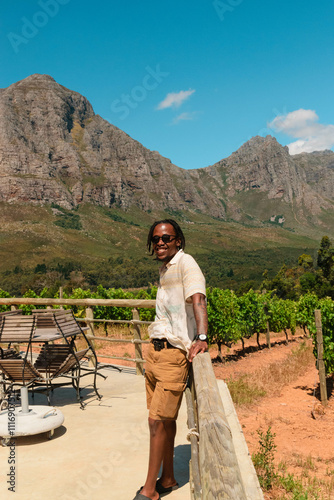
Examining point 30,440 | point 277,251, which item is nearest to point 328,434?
point 30,440

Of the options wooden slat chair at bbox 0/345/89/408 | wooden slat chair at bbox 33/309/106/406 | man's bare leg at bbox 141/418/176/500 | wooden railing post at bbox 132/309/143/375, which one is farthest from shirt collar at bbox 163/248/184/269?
wooden railing post at bbox 132/309/143/375

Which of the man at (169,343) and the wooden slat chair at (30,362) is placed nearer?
the man at (169,343)

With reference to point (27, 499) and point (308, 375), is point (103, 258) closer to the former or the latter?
point (308, 375)

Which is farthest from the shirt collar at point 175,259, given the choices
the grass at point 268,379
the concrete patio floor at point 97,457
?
the grass at point 268,379

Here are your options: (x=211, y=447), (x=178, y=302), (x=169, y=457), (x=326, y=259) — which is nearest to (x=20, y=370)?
(x=169, y=457)

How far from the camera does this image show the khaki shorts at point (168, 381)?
229cm

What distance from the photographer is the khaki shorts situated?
7.51ft

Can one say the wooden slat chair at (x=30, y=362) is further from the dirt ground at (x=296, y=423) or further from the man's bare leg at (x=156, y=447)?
the dirt ground at (x=296, y=423)

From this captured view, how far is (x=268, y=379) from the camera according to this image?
31.8 feet

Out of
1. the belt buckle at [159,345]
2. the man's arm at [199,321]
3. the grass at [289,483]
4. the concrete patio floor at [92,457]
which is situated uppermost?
the man's arm at [199,321]

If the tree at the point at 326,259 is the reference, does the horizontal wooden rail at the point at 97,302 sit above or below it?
above

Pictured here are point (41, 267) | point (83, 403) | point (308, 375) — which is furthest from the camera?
point (41, 267)

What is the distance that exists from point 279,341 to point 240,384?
9.71m

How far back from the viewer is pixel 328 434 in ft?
21.0
